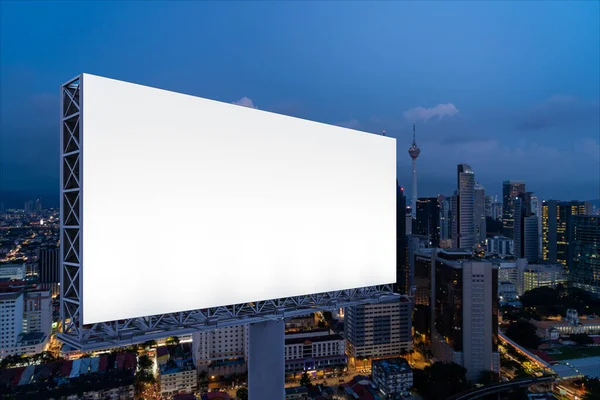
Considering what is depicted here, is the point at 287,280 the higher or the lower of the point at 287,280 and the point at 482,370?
the higher

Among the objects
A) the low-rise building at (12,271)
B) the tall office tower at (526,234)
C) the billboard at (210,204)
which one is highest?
the billboard at (210,204)

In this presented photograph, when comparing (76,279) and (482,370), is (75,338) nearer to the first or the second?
(76,279)

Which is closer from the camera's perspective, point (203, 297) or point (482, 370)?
point (203, 297)

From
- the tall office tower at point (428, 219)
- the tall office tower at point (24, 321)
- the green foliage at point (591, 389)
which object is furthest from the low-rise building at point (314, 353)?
the tall office tower at point (428, 219)

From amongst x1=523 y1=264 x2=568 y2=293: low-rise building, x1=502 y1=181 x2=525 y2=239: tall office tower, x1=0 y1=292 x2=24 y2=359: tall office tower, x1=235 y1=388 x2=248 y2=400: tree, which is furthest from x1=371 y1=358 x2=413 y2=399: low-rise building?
x1=502 y1=181 x2=525 y2=239: tall office tower

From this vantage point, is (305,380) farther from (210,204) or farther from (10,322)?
(10,322)

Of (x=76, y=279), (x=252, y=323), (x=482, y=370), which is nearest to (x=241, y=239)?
(x=252, y=323)

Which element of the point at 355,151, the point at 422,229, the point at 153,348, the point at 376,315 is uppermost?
the point at 355,151

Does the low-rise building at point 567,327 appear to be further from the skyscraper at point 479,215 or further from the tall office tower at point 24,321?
Answer: the skyscraper at point 479,215
